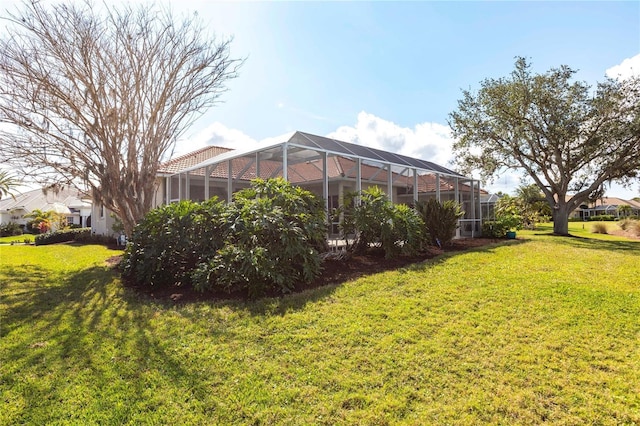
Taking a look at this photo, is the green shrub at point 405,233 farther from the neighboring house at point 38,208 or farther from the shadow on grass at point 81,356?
the neighboring house at point 38,208

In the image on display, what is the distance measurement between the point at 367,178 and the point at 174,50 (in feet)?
33.1

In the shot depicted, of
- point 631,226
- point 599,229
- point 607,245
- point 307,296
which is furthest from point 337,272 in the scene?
point 631,226

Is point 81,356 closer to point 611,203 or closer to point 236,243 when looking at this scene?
point 236,243

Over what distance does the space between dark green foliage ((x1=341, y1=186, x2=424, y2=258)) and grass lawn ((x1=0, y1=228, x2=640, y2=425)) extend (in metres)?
2.17

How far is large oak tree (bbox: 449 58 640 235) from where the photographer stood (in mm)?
17781

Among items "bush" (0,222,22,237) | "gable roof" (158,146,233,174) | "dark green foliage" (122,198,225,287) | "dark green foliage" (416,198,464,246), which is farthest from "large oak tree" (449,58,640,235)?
"bush" (0,222,22,237)

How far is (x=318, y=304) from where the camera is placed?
18.9 ft

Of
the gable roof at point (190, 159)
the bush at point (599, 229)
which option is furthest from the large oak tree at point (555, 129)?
the gable roof at point (190, 159)

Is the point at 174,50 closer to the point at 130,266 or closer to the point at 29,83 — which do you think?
the point at 29,83

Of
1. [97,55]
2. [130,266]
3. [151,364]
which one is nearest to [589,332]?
[151,364]

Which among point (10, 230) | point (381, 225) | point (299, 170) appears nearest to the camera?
point (381, 225)

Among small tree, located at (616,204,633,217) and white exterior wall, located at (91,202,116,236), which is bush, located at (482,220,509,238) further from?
small tree, located at (616,204,633,217)

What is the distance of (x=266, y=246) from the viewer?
21.7 ft

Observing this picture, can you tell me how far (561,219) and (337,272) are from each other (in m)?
19.6
